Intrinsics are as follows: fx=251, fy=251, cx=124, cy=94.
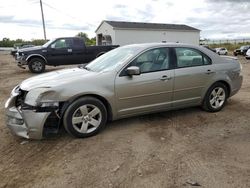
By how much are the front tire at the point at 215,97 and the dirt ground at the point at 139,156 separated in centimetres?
48

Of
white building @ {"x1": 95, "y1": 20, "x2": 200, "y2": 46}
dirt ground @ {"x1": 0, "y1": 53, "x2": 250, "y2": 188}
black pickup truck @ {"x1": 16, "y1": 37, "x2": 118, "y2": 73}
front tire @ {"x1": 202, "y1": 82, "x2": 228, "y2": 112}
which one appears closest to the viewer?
dirt ground @ {"x1": 0, "y1": 53, "x2": 250, "y2": 188}

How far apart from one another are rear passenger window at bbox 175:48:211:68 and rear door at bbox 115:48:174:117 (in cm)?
25

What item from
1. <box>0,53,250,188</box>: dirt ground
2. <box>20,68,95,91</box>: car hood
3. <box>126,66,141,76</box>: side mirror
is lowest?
<box>0,53,250,188</box>: dirt ground

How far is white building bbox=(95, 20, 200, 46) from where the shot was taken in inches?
1244

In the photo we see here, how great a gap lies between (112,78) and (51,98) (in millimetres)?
1056

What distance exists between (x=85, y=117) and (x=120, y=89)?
2.49ft

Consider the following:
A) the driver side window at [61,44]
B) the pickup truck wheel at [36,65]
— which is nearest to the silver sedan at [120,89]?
the pickup truck wheel at [36,65]

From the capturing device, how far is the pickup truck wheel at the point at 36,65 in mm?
12616

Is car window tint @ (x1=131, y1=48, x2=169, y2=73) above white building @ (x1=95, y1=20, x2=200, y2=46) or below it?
below

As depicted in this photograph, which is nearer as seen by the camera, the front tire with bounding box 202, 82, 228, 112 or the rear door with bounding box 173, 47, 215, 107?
the rear door with bounding box 173, 47, 215, 107

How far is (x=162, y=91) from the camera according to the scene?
185 inches

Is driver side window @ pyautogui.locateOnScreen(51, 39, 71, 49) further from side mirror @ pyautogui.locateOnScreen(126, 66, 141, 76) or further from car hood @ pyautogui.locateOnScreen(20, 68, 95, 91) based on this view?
side mirror @ pyautogui.locateOnScreen(126, 66, 141, 76)

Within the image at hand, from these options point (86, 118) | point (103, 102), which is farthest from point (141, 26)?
point (86, 118)

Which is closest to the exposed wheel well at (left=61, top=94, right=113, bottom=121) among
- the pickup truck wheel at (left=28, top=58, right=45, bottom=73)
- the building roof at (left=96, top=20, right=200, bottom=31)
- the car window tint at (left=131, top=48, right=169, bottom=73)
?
the car window tint at (left=131, top=48, right=169, bottom=73)
